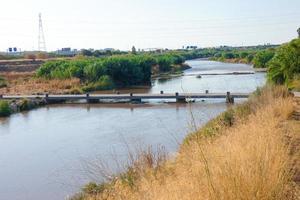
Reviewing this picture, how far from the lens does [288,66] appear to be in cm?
3008

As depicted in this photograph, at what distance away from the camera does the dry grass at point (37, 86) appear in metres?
49.3

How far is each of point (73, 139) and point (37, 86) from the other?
3193 centimetres

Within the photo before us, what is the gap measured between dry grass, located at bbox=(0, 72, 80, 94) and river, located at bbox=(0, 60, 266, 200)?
34.2ft

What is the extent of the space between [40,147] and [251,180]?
19.0 meters

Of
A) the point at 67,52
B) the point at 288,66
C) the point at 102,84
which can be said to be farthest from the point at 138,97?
the point at 67,52

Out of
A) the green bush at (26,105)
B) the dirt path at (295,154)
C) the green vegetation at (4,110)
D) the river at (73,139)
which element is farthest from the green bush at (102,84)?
the dirt path at (295,154)

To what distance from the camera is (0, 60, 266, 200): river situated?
14125 millimetres

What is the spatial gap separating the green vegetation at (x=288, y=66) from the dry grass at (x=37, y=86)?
25111mm

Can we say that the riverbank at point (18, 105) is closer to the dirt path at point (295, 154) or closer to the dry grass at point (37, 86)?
the dry grass at point (37, 86)

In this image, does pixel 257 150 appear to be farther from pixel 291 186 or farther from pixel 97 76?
pixel 97 76

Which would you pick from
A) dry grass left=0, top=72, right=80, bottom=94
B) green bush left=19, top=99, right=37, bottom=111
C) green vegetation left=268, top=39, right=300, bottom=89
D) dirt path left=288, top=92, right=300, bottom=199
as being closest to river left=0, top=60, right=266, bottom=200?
green bush left=19, top=99, right=37, bottom=111

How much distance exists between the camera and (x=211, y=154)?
183 inches

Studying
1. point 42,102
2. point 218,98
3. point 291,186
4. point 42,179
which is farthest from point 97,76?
point 291,186

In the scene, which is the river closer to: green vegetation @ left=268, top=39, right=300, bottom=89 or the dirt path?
the dirt path
